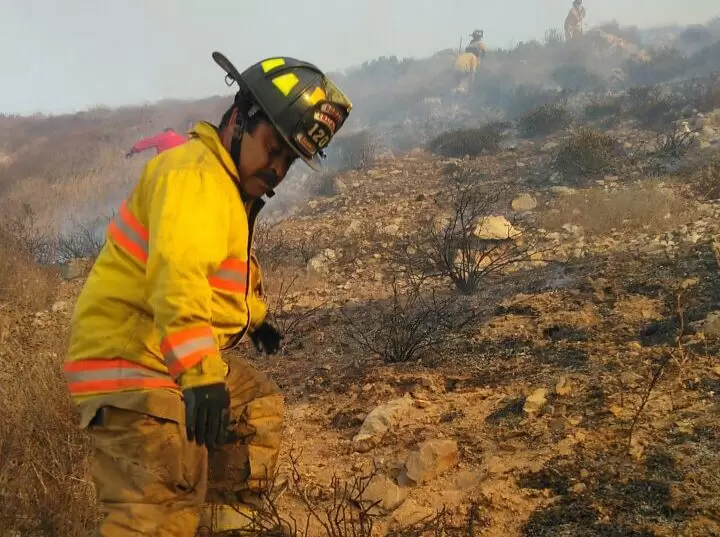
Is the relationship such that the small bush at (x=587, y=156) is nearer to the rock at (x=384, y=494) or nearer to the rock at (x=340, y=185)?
the rock at (x=340, y=185)

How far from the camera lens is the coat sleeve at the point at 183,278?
1.32 meters

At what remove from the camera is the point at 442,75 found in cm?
3259

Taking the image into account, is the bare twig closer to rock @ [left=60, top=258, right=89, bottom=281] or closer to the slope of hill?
the slope of hill

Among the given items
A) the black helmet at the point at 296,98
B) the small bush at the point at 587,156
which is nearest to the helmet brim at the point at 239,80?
the black helmet at the point at 296,98

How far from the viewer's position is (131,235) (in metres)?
1.55

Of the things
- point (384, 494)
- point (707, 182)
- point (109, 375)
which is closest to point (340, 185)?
point (707, 182)

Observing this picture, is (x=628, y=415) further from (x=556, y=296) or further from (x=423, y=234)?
(x=423, y=234)

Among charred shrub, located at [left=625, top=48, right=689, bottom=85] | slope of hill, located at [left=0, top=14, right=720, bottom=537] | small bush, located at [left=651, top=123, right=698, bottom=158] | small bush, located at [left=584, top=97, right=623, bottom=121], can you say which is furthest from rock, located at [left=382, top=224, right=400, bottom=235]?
charred shrub, located at [left=625, top=48, right=689, bottom=85]

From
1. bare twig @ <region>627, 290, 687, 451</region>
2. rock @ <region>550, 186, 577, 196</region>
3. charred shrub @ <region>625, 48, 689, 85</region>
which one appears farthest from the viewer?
charred shrub @ <region>625, 48, 689, 85</region>

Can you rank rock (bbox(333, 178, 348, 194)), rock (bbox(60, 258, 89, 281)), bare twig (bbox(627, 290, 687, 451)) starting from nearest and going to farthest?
bare twig (bbox(627, 290, 687, 451))
rock (bbox(60, 258, 89, 281))
rock (bbox(333, 178, 348, 194))

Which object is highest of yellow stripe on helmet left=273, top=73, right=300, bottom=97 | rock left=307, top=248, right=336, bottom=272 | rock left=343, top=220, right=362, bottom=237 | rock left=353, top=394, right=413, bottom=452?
yellow stripe on helmet left=273, top=73, right=300, bottom=97

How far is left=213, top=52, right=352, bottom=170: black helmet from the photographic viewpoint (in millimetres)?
1658

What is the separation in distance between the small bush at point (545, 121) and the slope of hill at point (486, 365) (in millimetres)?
4381

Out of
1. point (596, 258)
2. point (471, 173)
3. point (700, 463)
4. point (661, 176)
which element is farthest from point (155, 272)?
point (471, 173)
